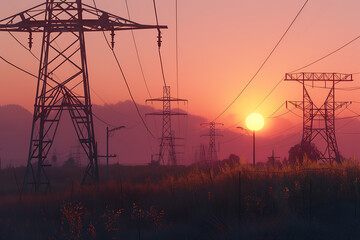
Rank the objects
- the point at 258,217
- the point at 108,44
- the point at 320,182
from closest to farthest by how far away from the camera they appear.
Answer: the point at 258,217
the point at 320,182
the point at 108,44

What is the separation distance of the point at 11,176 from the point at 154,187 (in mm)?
47095

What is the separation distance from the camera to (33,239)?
18562 mm

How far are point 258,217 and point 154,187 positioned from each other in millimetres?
6235

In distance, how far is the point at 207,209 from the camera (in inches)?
922

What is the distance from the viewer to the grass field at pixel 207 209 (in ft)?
64.7

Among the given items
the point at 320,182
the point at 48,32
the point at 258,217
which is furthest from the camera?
the point at 48,32

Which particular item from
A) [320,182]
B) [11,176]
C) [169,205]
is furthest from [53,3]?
Result: [11,176]

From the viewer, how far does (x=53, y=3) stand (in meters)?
32.8

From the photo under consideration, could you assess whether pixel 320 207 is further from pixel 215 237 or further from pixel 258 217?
pixel 215 237

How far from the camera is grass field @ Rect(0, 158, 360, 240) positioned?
1973cm

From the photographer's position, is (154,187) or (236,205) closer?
(236,205)

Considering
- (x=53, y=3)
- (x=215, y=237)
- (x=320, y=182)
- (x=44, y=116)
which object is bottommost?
(x=215, y=237)

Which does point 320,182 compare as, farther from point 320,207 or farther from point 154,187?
point 154,187

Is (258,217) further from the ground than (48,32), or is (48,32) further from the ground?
(48,32)
